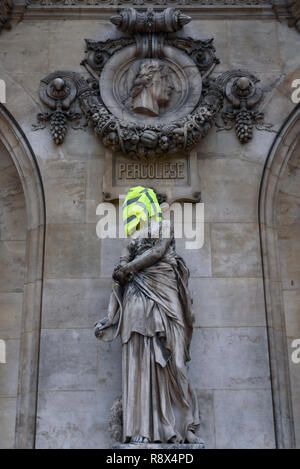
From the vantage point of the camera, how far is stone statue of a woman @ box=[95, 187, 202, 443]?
25.6 feet

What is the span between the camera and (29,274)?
9.16 meters

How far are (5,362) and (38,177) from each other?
7.87ft

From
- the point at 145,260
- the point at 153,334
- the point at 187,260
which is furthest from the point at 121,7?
the point at 153,334

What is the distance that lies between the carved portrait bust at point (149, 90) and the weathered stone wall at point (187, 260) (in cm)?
75

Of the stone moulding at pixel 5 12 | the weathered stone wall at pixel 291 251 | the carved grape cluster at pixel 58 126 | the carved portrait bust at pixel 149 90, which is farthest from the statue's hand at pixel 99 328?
the stone moulding at pixel 5 12

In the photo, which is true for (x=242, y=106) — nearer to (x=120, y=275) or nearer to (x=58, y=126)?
(x=58, y=126)

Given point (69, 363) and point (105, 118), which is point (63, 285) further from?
point (105, 118)

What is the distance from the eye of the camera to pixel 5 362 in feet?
30.3

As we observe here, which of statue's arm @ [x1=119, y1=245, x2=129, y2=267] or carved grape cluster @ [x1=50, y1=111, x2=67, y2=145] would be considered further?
carved grape cluster @ [x1=50, y1=111, x2=67, y2=145]

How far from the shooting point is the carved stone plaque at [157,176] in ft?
30.6

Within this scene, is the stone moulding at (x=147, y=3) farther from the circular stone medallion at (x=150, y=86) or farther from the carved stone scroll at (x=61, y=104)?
the carved stone scroll at (x=61, y=104)

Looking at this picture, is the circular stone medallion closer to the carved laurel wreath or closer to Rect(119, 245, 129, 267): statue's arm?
the carved laurel wreath

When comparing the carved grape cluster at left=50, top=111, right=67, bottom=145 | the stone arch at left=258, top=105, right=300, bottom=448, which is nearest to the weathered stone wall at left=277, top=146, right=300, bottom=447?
the stone arch at left=258, top=105, right=300, bottom=448

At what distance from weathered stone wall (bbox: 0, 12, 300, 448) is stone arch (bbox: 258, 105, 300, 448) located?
90mm
